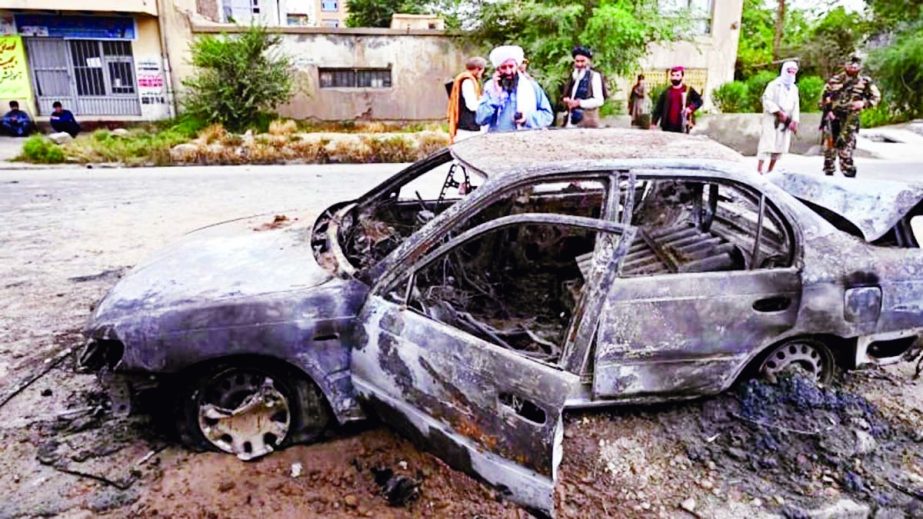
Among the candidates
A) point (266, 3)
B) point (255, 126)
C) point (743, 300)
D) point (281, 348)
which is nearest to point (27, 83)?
point (255, 126)

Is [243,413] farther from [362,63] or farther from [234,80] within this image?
[362,63]

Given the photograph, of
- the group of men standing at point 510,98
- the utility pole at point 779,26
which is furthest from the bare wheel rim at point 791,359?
the utility pole at point 779,26

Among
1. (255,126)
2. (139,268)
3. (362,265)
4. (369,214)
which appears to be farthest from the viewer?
(255,126)

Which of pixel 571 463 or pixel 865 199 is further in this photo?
pixel 865 199

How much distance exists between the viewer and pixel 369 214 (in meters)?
4.05

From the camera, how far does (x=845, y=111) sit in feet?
30.1

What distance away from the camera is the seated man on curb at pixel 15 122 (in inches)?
663

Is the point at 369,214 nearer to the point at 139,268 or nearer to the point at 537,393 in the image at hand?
the point at 139,268

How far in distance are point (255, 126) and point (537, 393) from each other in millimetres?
15541

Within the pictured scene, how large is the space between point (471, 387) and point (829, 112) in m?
9.14

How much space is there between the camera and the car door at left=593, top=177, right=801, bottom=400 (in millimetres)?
2934

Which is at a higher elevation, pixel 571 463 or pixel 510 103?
pixel 510 103

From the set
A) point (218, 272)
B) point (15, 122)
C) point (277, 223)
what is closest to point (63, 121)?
point (15, 122)

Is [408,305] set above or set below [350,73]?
below
